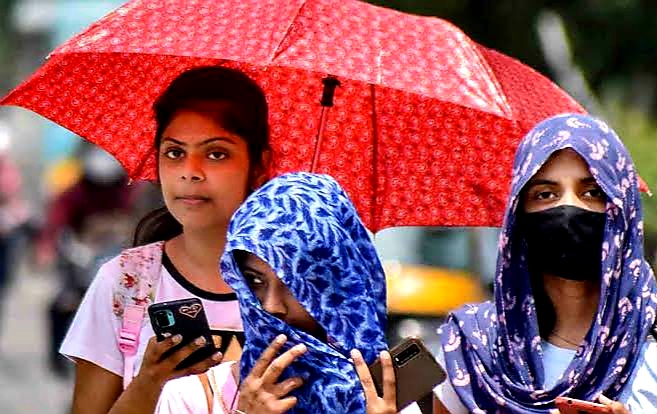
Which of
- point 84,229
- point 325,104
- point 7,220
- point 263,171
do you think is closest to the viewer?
point 263,171

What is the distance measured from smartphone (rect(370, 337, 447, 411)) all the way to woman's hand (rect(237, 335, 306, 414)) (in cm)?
17

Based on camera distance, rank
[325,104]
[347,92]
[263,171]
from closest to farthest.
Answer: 1. [263,171]
2. [325,104]
3. [347,92]

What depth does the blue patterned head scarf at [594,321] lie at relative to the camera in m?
4.26

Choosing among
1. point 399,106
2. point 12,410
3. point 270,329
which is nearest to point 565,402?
point 270,329

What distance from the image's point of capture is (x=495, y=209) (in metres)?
5.31

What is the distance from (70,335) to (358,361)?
1058mm

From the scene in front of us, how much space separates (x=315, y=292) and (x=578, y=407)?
0.67 metres

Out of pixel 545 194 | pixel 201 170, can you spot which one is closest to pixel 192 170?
pixel 201 170

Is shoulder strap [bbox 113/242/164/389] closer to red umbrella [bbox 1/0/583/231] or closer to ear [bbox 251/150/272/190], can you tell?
ear [bbox 251/150/272/190]

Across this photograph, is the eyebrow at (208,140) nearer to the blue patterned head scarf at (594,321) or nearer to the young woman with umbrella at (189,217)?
the young woman with umbrella at (189,217)

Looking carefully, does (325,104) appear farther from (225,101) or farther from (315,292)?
(315,292)

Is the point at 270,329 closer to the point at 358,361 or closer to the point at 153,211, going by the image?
the point at 358,361

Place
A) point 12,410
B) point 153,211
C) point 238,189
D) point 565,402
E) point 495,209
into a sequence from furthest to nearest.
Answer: point 12,410 < point 495,209 < point 153,211 < point 238,189 < point 565,402

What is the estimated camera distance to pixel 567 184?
4.34 metres
